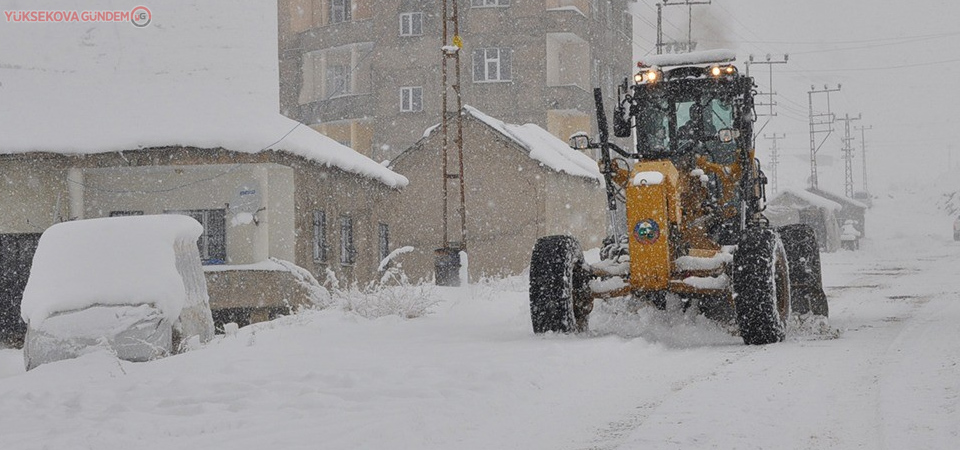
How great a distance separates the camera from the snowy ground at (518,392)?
5.77 metres

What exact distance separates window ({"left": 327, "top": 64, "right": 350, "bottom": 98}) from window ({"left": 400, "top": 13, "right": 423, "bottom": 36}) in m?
3.92

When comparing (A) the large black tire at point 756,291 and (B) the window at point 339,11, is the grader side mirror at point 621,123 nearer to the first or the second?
(A) the large black tire at point 756,291

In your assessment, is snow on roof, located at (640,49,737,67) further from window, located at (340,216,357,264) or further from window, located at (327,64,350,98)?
window, located at (327,64,350,98)

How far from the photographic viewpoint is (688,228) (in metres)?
10.4

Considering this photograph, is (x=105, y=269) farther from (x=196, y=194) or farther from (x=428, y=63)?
(x=428, y=63)

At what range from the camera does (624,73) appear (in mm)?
48375

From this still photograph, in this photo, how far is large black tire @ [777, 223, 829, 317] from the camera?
37.8 ft

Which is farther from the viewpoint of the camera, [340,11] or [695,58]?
[340,11]

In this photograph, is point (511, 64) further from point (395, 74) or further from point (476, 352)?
point (476, 352)

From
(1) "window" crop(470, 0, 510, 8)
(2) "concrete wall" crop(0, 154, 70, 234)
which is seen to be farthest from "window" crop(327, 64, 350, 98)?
(2) "concrete wall" crop(0, 154, 70, 234)

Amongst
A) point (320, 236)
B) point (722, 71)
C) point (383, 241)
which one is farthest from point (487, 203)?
point (722, 71)

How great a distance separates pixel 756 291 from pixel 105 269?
644 cm

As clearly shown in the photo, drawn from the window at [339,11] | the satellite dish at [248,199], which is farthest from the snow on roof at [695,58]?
the window at [339,11]

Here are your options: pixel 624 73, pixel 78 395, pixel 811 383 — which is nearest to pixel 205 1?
pixel 78 395
